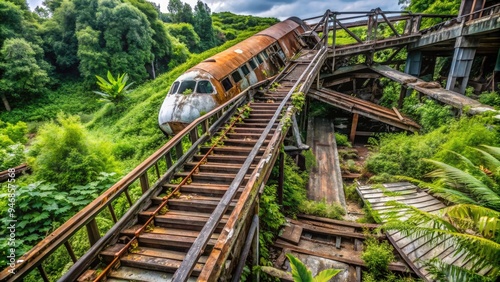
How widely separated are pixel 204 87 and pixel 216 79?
61 cm

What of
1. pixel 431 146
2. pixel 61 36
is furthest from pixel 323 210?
pixel 61 36

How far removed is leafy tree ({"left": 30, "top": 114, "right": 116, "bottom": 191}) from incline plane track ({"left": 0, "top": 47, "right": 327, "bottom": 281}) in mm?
4175

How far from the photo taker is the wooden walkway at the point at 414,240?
16.6 ft

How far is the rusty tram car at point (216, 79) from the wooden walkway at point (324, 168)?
4.26 m

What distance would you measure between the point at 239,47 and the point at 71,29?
30.0 m

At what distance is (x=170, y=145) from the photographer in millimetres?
5070

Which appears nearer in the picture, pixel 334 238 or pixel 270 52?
pixel 334 238

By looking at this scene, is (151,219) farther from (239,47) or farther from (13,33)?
(13,33)

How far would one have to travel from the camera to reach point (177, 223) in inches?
171

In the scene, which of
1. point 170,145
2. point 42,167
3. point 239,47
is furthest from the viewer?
point 239,47

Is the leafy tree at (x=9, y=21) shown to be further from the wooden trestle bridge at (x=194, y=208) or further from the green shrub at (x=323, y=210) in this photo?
the green shrub at (x=323, y=210)

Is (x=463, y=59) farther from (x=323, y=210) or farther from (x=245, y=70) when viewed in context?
(x=323, y=210)

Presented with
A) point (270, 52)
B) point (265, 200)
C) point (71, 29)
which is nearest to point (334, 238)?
point (265, 200)

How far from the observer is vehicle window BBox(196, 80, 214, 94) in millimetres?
9047
